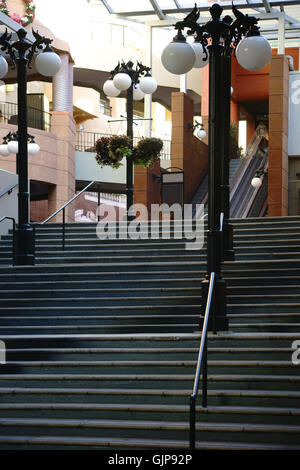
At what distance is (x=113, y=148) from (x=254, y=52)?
8941 millimetres

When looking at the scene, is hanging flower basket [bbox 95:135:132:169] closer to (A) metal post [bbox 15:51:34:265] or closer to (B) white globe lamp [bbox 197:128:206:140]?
(A) metal post [bbox 15:51:34:265]

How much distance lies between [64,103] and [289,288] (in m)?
22.1

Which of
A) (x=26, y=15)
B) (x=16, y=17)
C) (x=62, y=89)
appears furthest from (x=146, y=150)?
(x=62, y=89)

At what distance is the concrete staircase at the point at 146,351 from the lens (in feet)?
26.3

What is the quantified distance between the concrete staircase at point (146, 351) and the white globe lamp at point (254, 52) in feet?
11.1

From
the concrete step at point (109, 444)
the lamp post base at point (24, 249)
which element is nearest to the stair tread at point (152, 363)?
the concrete step at point (109, 444)

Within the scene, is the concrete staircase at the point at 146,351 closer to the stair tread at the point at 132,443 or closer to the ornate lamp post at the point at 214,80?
the stair tread at the point at 132,443

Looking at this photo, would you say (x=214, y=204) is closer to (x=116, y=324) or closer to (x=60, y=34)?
(x=116, y=324)

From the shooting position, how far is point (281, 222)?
14.7 metres

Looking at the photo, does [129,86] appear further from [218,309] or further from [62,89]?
[62,89]

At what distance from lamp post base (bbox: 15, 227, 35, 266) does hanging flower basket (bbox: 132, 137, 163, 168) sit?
5.00m

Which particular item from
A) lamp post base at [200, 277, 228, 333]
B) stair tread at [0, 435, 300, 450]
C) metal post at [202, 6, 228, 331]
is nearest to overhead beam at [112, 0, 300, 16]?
metal post at [202, 6, 228, 331]
